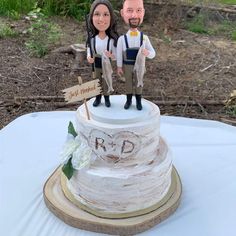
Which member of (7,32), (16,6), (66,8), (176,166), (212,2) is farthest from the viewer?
(212,2)

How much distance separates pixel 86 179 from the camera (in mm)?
1551

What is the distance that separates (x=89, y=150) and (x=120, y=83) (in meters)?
1.77

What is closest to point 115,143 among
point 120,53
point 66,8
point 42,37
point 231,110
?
point 120,53

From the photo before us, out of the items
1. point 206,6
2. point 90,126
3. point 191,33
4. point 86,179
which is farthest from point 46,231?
point 206,6

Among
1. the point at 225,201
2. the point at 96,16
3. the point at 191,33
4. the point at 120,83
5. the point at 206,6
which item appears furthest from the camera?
the point at 206,6

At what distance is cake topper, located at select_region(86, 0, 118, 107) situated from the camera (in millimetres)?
1496

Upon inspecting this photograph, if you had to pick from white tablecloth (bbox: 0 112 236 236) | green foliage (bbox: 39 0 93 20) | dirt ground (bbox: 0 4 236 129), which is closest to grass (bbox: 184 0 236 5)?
dirt ground (bbox: 0 4 236 129)

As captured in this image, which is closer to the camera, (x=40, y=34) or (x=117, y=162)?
(x=117, y=162)

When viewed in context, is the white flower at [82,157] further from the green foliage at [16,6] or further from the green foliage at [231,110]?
the green foliage at [16,6]

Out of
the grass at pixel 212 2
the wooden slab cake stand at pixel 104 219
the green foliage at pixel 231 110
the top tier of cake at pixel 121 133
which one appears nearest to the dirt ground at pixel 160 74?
the green foliage at pixel 231 110

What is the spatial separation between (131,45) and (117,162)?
15.2 inches

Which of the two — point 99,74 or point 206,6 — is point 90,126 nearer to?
point 99,74

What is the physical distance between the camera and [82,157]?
1554mm

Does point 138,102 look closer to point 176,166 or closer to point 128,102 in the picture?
point 128,102
